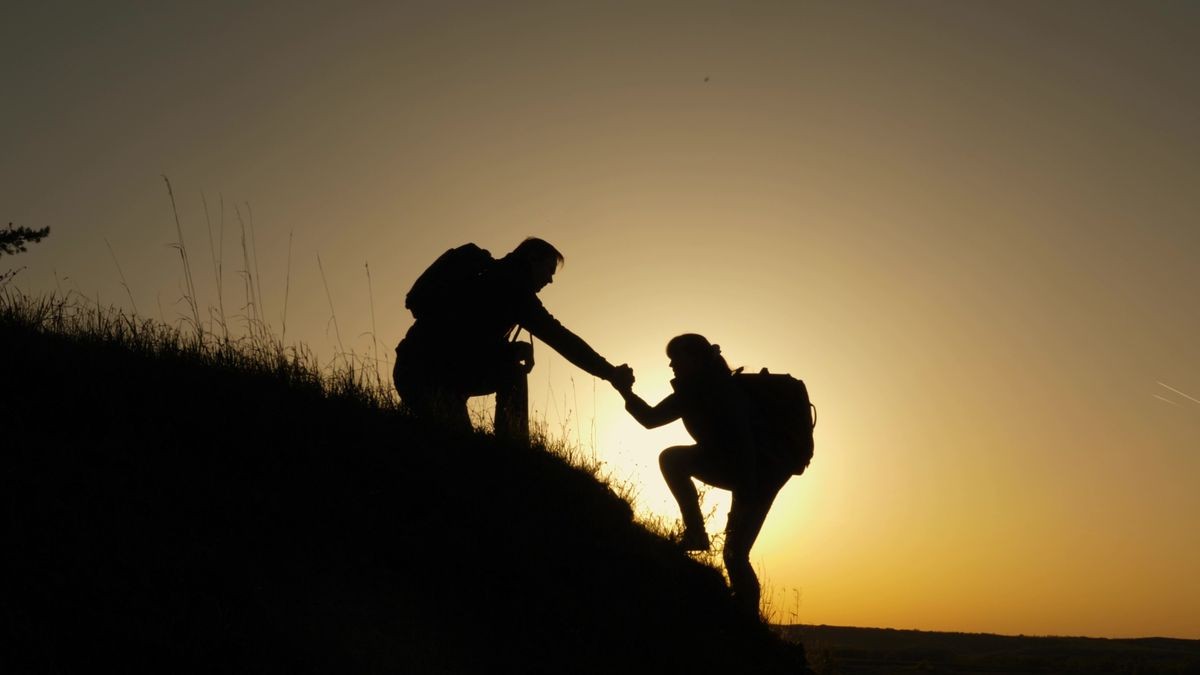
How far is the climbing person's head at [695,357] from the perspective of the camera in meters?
6.49

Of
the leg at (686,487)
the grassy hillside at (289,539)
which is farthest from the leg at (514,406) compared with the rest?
the leg at (686,487)

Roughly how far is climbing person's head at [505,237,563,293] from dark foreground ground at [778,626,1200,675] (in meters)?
2.80

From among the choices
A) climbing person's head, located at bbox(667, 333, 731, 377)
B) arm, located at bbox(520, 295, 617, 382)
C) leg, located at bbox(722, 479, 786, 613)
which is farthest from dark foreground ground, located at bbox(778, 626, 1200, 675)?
arm, located at bbox(520, 295, 617, 382)

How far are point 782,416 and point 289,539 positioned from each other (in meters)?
3.27

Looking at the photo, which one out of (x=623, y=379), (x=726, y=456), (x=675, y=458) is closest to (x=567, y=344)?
(x=623, y=379)

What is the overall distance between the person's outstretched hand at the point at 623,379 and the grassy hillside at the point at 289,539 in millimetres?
800

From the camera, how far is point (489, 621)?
4738mm

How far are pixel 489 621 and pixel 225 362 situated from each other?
287 cm

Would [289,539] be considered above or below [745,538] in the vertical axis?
below

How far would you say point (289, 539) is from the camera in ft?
15.2

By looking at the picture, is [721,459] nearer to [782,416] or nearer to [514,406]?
[782,416]

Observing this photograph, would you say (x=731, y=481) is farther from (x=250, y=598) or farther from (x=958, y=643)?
(x=958, y=643)

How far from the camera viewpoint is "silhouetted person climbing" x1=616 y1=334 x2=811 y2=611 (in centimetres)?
643

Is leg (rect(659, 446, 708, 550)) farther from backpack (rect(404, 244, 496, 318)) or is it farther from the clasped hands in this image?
backpack (rect(404, 244, 496, 318))
